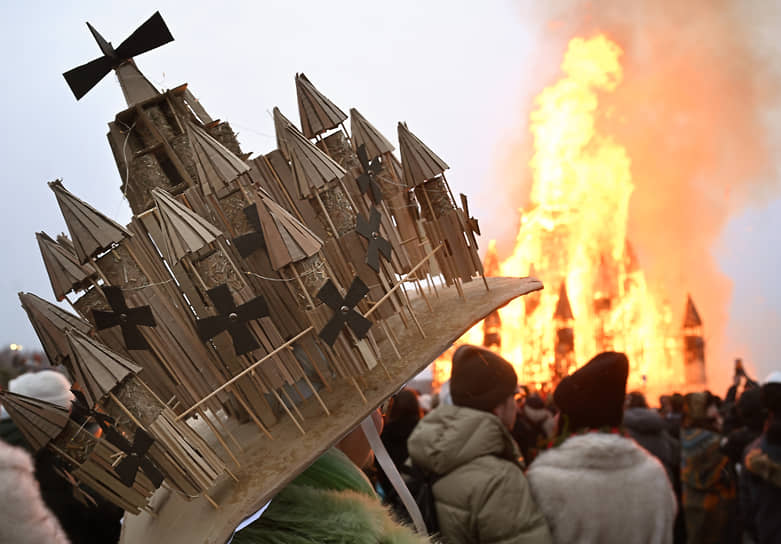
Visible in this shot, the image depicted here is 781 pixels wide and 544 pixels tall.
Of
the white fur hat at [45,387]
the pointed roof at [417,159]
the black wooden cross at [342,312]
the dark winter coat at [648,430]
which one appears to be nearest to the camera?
the black wooden cross at [342,312]

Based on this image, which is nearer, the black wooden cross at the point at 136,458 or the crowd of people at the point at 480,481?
the black wooden cross at the point at 136,458

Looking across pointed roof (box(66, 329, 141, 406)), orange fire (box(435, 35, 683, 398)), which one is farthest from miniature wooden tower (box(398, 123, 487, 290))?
orange fire (box(435, 35, 683, 398))

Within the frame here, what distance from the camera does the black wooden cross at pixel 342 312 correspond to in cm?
179

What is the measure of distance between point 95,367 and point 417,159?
143 centimetres

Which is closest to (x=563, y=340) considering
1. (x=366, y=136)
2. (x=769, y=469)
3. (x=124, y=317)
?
(x=769, y=469)

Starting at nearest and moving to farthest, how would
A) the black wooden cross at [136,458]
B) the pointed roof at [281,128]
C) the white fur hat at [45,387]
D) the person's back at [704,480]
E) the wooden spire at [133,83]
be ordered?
1. the black wooden cross at [136,458]
2. the wooden spire at [133,83]
3. the pointed roof at [281,128]
4. the white fur hat at [45,387]
5. the person's back at [704,480]

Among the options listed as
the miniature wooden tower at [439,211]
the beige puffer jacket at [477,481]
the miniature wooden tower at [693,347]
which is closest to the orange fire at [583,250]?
the miniature wooden tower at [693,347]

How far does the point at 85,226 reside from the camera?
1.76 meters

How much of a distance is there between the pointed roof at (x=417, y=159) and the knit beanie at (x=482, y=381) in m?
1.34

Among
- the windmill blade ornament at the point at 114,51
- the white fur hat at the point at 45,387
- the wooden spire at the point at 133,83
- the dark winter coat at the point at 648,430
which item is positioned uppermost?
the windmill blade ornament at the point at 114,51

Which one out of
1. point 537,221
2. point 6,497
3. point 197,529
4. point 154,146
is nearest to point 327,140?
point 154,146

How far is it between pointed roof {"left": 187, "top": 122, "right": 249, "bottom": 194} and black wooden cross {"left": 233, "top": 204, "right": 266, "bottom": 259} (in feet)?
0.39

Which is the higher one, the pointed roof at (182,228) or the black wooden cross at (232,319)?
the pointed roof at (182,228)

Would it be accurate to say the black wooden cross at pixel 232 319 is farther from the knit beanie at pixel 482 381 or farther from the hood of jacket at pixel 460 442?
the knit beanie at pixel 482 381
